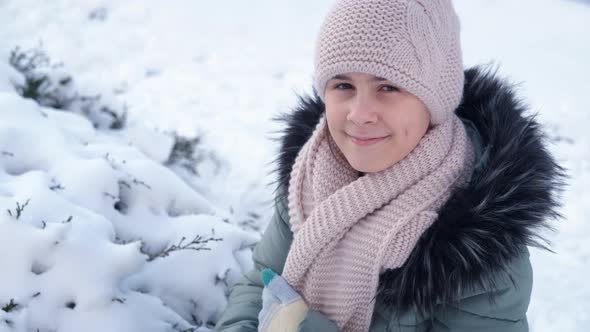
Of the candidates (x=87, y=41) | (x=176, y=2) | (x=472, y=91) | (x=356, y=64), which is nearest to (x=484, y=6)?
(x=176, y=2)

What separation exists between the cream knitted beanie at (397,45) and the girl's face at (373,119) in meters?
0.04

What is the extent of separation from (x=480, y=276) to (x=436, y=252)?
0.11 meters

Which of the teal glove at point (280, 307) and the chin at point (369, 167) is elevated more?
the chin at point (369, 167)

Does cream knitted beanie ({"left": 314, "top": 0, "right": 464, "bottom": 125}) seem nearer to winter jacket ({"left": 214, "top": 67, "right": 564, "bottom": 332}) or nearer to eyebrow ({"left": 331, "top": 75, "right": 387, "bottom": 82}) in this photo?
eyebrow ({"left": 331, "top": 75, "right": 387, "bottom": 82})

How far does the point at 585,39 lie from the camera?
4.82 metres

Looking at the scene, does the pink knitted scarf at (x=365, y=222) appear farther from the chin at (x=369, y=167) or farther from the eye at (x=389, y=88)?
the eye at (x=389, y=88)

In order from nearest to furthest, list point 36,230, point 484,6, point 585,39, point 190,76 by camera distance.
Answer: point 36,230 < point 190,76 < point 585,39 < point 484,6

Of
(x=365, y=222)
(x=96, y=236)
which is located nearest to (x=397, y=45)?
(x=365, y=222)

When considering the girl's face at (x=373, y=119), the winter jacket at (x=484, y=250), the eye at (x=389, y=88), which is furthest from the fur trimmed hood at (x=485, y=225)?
the eye at (x=389, y=88)

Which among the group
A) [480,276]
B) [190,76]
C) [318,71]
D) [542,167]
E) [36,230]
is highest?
[318,71]

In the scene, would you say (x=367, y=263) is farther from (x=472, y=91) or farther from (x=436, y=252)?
(x=472, y=91)

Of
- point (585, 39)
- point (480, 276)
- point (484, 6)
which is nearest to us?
point (480, 276)

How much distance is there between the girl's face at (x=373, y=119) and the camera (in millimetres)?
1446

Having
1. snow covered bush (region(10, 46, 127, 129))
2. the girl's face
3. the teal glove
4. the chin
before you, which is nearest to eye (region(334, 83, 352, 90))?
the girl's face
